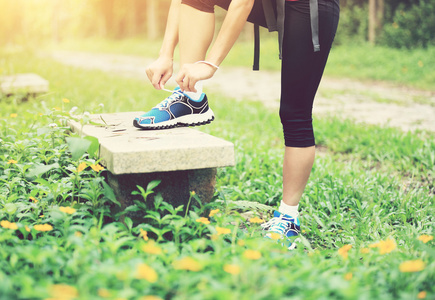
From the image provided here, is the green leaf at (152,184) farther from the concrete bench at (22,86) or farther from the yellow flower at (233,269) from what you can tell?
the concrete bench at (22,86)

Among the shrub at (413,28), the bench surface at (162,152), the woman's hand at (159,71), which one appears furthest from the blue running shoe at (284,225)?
the shrub at (413,28)

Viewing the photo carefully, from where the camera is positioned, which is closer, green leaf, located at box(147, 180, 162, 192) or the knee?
green leaf, located at box(147, 180, 162, 192)

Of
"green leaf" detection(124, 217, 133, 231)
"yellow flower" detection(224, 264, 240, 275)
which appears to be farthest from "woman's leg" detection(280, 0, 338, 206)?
"yellow flower" detection(224, 264, 240, 275)

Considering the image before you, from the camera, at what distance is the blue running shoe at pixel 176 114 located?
229 centimetres

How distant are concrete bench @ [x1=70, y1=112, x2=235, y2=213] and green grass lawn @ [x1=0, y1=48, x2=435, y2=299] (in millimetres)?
74

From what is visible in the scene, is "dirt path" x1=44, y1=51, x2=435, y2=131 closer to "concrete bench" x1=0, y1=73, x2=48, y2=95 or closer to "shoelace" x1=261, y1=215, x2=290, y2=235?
"concrete bench" x1=0, y1=73, x2=48, y2=95

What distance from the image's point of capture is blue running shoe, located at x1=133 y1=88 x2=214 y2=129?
229cm

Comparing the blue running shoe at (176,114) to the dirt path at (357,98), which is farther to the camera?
the dirt path at (357,98)

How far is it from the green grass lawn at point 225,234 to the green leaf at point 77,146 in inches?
1.3

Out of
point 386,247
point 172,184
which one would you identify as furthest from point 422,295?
point 172,184

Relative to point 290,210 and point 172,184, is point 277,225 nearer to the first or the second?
point 290,210

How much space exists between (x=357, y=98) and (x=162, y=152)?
5.44 meters

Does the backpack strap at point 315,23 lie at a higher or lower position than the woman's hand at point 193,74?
higher

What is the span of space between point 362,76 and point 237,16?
7.73 meters
